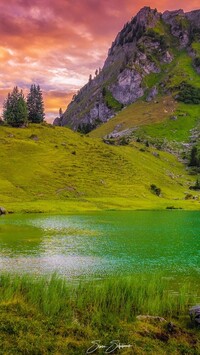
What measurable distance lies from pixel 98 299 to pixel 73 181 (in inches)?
5250

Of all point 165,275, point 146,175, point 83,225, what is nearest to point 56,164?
point 146,175

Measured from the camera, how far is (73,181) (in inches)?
6230

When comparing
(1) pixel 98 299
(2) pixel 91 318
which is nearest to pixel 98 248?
(1) pixel 98 299

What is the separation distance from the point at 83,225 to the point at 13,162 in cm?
9097

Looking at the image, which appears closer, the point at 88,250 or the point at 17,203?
the point at 88,250

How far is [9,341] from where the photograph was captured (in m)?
18.9

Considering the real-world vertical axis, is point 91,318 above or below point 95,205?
above

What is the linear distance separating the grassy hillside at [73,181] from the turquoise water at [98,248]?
4133 centimetres

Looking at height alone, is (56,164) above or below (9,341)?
above

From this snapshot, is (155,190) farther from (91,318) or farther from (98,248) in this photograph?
(91,318)

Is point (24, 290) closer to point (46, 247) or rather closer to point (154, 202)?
point (46, 247)

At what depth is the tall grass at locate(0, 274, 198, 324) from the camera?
2358 cm

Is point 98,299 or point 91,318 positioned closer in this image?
point 91,318

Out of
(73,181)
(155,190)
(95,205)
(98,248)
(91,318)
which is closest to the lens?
(91,318)
